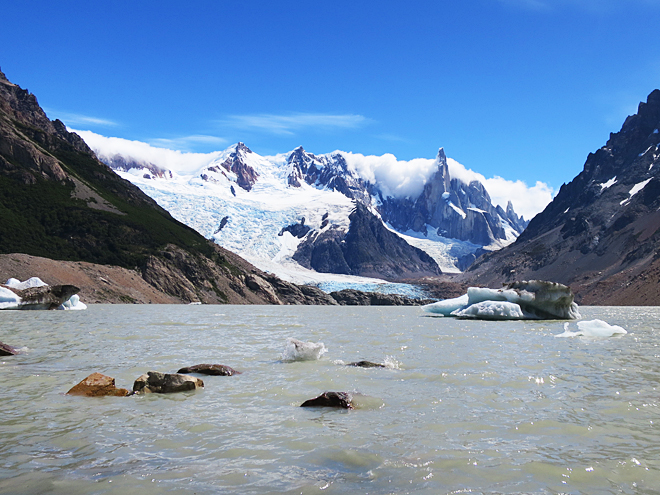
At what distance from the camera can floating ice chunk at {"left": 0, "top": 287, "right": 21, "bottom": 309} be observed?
5281 cm

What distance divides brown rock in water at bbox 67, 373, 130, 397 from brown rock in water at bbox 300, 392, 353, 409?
4664 mm

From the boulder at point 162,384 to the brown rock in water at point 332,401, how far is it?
3.43 m

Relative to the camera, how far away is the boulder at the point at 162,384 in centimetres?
1265

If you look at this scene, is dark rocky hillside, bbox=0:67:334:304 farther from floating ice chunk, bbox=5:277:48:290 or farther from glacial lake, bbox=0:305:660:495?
glacial lake, bbox=0:305:660:495

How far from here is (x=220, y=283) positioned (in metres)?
124

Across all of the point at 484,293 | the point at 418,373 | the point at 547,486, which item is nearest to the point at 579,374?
the point at 418,373

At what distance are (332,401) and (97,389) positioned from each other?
581 centimetres

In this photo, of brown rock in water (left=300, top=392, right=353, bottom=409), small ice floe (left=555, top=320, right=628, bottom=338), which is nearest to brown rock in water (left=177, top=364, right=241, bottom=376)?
brown rock in water (left=300, top=392, right=353, bottom=409)

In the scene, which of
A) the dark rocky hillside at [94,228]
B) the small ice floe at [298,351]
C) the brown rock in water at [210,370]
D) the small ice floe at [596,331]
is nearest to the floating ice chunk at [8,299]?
the dark rocky hillside at [94,228]

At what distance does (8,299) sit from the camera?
53.5 m

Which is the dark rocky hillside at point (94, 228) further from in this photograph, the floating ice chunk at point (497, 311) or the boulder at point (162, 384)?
the boulder at point (162, 384)

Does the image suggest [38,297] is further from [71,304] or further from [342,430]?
[342,430]

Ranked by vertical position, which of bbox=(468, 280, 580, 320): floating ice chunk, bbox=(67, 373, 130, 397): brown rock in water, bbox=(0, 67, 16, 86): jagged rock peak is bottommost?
bbox=(67, 373, 130, 397): brown rock in water

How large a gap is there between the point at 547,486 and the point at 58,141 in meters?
165
